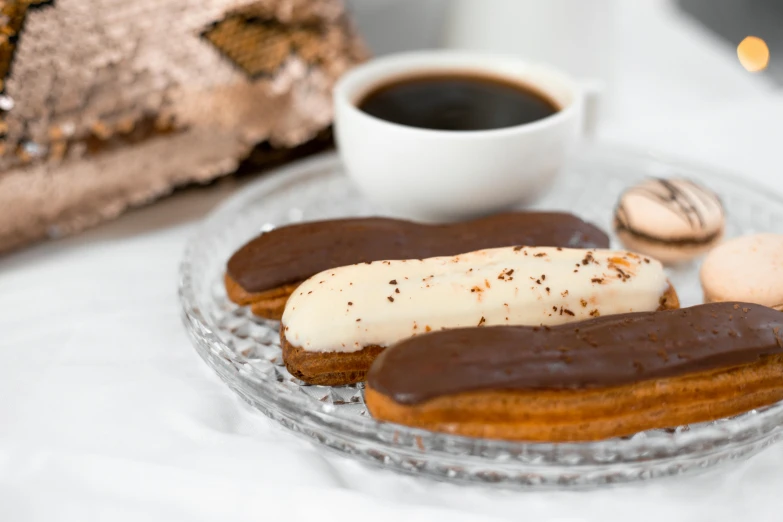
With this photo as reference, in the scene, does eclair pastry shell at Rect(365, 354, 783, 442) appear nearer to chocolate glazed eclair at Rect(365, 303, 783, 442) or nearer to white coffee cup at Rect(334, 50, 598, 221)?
chocolate glazed eclair at Rect(365, 303, 783, 442)

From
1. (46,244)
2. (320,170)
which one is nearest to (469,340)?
(320,170)

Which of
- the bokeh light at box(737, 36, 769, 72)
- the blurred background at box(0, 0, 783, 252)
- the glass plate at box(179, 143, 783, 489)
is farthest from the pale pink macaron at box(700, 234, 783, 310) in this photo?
the bokeh light at box(737, 36, 769, 72)

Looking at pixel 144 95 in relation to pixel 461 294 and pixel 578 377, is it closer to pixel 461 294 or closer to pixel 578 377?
pixel 461 294

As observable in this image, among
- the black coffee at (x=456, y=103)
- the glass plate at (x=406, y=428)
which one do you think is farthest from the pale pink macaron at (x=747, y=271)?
the black coffee at (x=456, y=103)

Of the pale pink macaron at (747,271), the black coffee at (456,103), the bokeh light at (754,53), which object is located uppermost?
the bokeh light at (754,53)

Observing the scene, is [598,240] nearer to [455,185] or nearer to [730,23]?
[455,185]

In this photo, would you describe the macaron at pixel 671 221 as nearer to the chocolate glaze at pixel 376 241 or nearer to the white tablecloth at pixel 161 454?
the chocolate glaze at pixel 376 241
